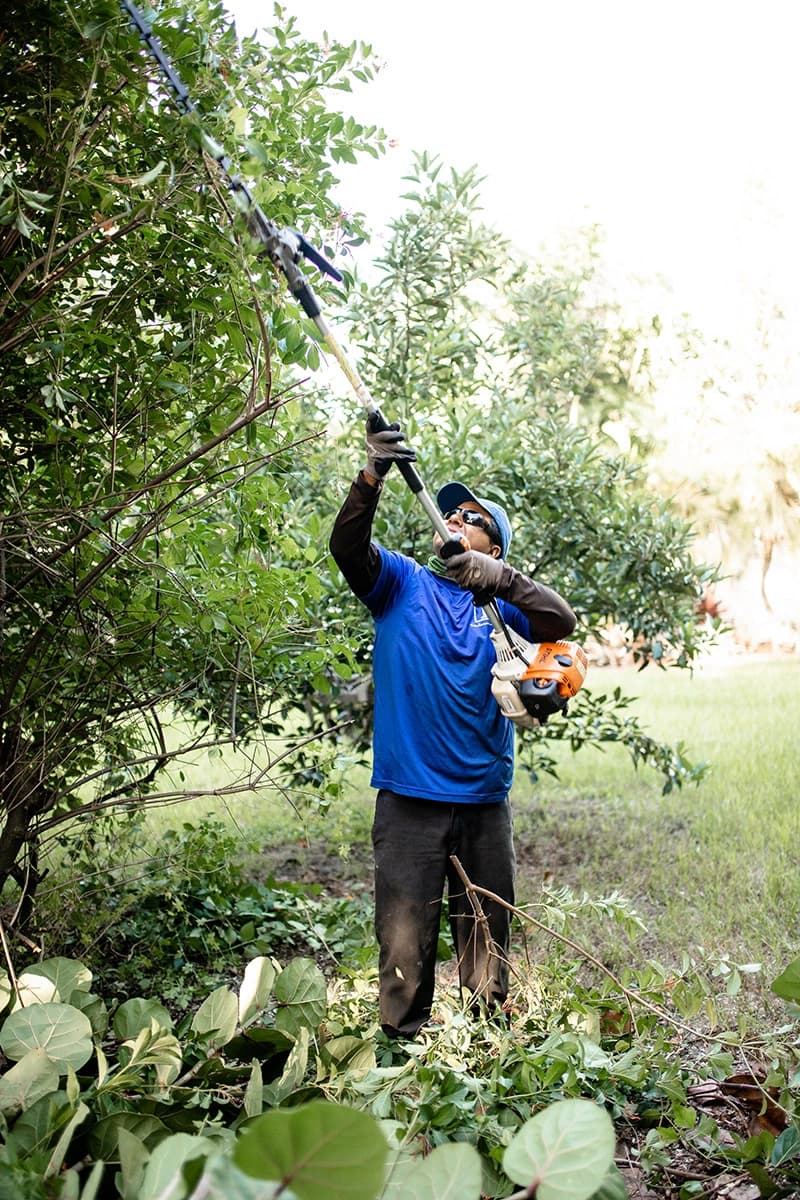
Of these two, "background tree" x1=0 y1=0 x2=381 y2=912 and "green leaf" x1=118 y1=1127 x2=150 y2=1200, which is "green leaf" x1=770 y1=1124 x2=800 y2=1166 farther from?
"background tree" x1=0 y1=0 x2=381 y2=912

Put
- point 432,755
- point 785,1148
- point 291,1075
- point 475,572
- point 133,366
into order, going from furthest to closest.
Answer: point 432,755
point 475,572
point 133,366
point 785,1148
point 291,1075

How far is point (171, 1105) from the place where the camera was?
6.04ft

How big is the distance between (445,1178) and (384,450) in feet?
7.29

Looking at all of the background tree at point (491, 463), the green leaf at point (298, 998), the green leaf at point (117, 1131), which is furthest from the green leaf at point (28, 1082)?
the background tree at point (491, 463)

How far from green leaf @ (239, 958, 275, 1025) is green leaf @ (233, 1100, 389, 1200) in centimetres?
111

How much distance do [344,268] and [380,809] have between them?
67.1 inches

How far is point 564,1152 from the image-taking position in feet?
4.32

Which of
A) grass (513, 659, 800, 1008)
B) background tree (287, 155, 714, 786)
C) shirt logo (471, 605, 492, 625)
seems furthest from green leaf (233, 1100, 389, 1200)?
background tree (287, 155, 714, 786)

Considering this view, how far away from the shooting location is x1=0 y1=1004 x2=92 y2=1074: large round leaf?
5.88 ft

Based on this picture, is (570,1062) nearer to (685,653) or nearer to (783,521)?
(685,653)

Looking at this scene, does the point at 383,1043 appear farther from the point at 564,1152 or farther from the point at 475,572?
the point at 564,1152

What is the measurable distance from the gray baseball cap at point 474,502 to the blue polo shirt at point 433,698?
30cm

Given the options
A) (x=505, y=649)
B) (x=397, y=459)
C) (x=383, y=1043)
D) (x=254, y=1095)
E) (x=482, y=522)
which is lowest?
(x=383, y=1043)

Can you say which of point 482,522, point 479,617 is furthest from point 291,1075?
point 482,522
